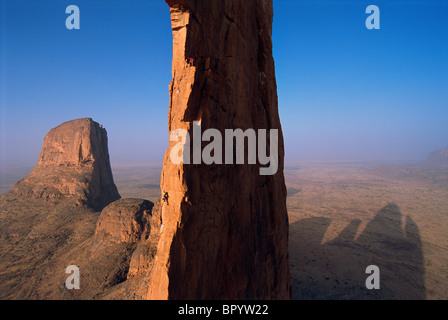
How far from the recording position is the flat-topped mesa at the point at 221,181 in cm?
457

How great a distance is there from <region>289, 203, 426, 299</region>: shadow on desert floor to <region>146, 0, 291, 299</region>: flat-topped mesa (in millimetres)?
8251

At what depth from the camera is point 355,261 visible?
53.3ft

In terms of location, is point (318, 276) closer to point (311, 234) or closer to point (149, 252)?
point (311, 234)

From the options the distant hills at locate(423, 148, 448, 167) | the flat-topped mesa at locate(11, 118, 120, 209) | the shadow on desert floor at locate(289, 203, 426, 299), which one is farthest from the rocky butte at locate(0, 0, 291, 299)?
the distant hills at locate(423, 148, 448, 167)

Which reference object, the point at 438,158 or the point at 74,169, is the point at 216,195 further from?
the point at 438,158

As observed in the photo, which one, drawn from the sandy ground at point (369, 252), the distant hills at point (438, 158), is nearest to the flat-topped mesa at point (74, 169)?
the sandy ground at point (369, 252)

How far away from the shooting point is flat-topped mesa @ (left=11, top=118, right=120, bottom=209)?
80.2 ft

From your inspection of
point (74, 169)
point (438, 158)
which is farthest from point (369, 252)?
point (438, 158)

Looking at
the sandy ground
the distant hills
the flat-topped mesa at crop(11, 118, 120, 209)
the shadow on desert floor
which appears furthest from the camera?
the distant hills

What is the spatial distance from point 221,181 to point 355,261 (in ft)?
56.5

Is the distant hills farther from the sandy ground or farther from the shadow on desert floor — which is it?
the shadow on desert floor

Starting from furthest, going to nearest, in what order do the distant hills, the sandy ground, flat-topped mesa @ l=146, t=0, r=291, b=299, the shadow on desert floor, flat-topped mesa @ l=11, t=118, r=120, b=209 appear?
the distant hills
flat-topped mesa @ l=11, t=118, r=120, b=209
the sandy ground
the shadow on desert floor
flat-topped mesa @ l=146, t=0, r=291, b=299

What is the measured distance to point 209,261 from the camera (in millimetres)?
5230

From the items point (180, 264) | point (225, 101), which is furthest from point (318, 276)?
point (225, 101)
